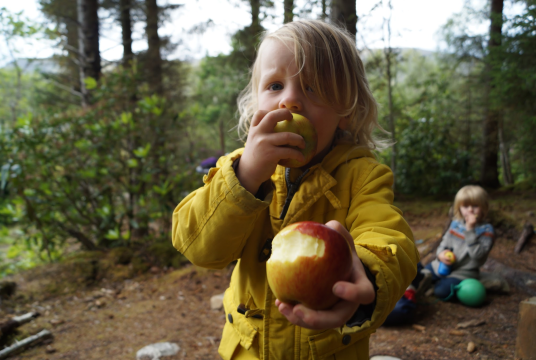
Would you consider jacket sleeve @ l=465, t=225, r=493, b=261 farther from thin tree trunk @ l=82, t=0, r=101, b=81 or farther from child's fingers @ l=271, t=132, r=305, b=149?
thin tree trunk @ l=82, t=0, r=101, b=81

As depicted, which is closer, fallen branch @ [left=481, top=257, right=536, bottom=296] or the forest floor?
the forest floor

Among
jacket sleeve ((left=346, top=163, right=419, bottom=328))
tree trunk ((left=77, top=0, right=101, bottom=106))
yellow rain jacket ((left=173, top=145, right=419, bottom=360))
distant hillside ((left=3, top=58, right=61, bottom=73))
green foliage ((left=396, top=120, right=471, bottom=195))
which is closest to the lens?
jacket sleeve ((left=346, top=163, right=419, bottom=328))

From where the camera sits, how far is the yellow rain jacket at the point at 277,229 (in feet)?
3.16

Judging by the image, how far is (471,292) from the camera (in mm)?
3088

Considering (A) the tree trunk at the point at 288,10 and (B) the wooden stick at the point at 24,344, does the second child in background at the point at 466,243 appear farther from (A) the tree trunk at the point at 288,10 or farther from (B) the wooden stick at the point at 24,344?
(B) the wooden stick at the point at 24,344

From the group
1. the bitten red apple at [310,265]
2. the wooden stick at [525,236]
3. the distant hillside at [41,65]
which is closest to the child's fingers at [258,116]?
the bitten red apple at [310,265]

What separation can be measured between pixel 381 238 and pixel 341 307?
26cm

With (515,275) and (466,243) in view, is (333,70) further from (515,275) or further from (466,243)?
(515,275)

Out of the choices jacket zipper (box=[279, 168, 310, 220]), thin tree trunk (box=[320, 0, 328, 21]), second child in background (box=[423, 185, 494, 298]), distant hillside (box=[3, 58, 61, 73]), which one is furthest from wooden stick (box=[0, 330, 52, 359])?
distant hillside (box=[3, 58, 61, 73])

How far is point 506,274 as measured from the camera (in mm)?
3557

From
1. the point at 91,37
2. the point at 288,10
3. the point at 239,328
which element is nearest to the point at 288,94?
the point at 239,328

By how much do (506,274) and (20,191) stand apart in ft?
16.9

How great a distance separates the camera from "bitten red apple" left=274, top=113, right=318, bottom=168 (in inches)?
41.4

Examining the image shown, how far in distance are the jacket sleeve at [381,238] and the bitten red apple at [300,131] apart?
0.23 meters
